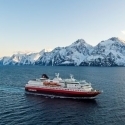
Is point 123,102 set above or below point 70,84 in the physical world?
below

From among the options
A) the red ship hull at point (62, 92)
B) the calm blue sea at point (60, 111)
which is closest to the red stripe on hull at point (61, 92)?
the red ship hull at point (62, 92)

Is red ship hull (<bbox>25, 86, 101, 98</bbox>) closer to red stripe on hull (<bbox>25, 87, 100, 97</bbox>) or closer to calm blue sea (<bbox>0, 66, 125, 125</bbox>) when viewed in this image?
red stripe on hull (<bbox>25, 87, 100, 97</bbox>)

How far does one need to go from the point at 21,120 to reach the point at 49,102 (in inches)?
1054

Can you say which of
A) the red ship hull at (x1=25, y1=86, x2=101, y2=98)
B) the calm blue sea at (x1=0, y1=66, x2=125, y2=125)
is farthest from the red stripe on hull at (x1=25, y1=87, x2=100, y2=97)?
the calm blue sea at (x1=0, y1=66, x2=125, y2=125)

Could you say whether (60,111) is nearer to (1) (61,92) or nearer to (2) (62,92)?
(2) (62,92)

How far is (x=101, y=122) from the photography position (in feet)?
214

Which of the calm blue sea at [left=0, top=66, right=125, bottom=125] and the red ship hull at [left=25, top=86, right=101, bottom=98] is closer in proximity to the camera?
the calm blue sea at [left=0, top=66, right=125, bottom=125]


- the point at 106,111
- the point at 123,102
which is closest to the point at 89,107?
the point at 106,111

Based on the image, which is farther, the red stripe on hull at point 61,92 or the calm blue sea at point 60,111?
the red stripe on hull at point 61,92

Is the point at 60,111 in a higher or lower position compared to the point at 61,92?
lower

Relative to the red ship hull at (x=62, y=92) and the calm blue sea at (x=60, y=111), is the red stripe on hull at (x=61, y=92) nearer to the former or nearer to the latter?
the red ship hull at (x=62, y=92)

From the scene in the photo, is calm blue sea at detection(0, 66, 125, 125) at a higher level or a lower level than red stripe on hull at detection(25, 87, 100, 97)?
lower

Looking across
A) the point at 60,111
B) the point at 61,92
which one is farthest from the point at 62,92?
the point at 60,111

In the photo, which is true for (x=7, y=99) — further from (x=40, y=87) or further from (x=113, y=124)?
(x=113, y=124)
